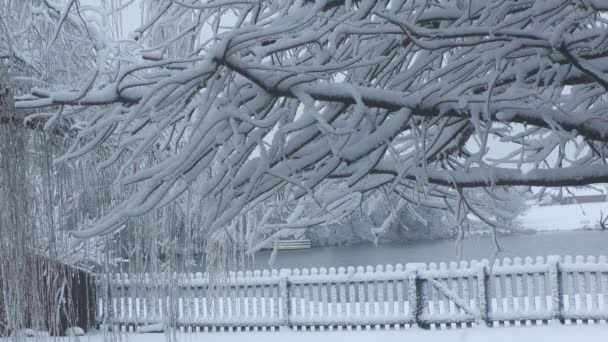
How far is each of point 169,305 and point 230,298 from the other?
26.5 feet

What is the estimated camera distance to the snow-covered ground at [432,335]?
32.4 ft

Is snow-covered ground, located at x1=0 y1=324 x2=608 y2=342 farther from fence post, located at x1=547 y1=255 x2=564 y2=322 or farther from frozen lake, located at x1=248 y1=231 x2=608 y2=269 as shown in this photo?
frozen lake, located at x1=248 y1=231 x2=608 y2=269

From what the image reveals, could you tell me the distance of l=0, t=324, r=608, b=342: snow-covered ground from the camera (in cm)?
987

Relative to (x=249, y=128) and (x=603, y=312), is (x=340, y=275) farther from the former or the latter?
(x=249, y=128)

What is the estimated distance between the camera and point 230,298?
1195 centimetres

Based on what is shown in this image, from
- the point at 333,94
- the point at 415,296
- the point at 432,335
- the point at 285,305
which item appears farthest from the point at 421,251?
the point at 333,94

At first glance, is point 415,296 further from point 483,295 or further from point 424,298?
point 483,295

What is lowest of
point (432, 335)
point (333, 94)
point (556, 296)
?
point (432, 335)

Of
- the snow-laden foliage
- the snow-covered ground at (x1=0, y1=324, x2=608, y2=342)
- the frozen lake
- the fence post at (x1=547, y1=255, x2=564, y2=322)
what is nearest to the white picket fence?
the fence post at (x1=547, y1=255, x2=564, y2=322)

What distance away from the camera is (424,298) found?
1134cm

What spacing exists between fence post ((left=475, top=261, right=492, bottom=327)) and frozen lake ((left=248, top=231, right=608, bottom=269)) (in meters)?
14.1

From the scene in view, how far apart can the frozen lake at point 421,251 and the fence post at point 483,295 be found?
14130 mm

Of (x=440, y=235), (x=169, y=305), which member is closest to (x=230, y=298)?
(x=169, y=305)

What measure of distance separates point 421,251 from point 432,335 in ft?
66.6
